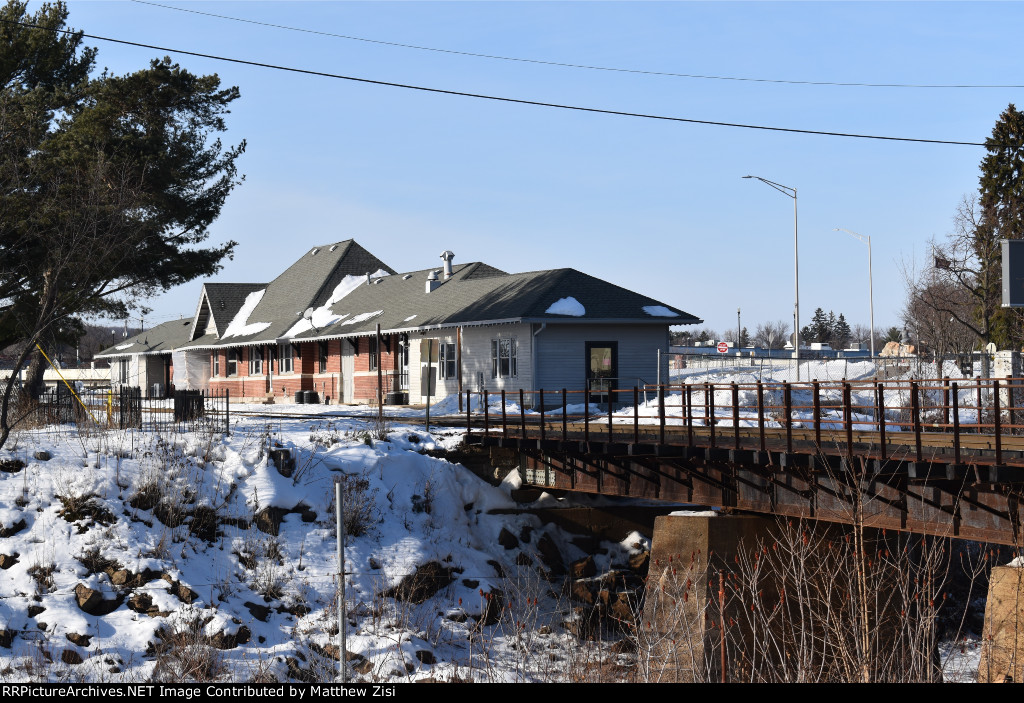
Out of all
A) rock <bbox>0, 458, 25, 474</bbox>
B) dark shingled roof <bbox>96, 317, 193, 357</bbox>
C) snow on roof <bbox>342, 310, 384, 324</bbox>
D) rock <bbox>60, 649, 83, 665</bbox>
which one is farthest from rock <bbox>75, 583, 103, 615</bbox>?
dark shingled roof <bbox>96, 317, 193, 357</bbox>

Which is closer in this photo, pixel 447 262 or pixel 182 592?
pixel 182 592

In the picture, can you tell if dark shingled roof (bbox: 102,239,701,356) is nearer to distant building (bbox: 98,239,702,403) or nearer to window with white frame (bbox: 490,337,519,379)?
distant building (bbox: 98,239,702,403)

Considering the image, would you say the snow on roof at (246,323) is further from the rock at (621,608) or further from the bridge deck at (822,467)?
the rock at (621,608)

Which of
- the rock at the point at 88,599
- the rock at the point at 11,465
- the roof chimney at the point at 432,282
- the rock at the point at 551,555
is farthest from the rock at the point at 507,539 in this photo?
the roof chimney at the point at 432,282

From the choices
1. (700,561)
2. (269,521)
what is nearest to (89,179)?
(269,521)

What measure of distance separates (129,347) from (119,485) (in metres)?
54.8

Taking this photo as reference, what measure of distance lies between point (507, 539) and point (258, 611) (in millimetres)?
6520

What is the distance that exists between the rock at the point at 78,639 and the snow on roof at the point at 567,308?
20.9 metres

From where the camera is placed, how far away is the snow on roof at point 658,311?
35.2 meters

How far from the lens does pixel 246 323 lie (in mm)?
52812

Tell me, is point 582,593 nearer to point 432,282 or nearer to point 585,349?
point 585,349

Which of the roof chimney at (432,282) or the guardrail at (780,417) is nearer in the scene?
the guardrail at (780,417)

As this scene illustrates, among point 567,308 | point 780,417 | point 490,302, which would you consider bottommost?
point 780,417

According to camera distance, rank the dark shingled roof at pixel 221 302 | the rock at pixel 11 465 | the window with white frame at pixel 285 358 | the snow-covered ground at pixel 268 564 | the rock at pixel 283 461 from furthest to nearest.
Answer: the dark shingled roof at pixel 221 302
the window with white frame at pixel 285 358
the rock at pixel 283 461
the rock at pixel 11 465
the snow-covered ground at pixel 268 564
